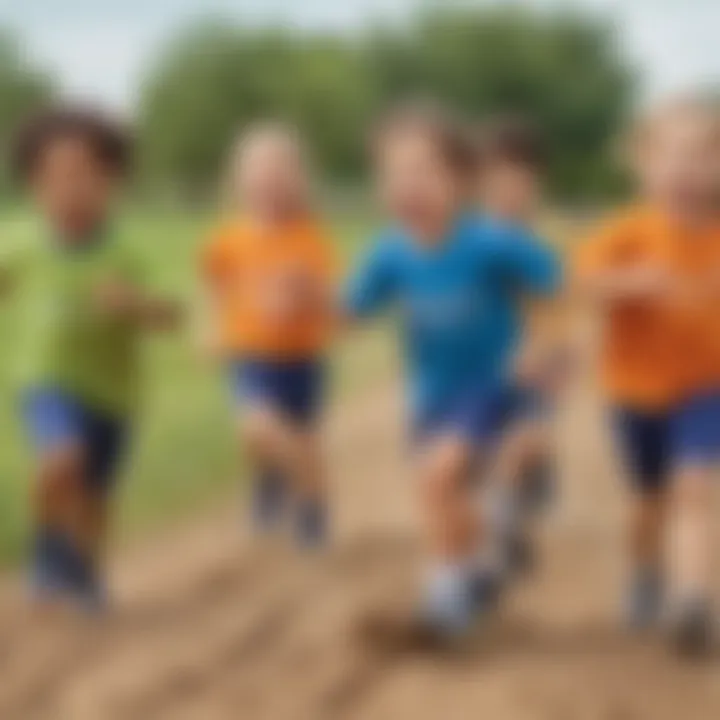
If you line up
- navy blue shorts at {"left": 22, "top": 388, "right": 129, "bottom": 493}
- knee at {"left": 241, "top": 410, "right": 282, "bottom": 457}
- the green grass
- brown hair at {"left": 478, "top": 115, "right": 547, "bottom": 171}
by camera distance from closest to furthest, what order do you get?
navy blue shorts at {"left": 22, "top": 388, "right": 129, "bottom": 493} → knee at {"left": 241, "top": 410, "right": 282, "bottom": 457} → brown hair at {"left": 478, "top": 115, "right": 547, "bottom": 171} → the green grass

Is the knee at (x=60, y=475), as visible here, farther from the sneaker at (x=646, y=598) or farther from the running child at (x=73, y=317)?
the sneaker at (x=646, y=598)

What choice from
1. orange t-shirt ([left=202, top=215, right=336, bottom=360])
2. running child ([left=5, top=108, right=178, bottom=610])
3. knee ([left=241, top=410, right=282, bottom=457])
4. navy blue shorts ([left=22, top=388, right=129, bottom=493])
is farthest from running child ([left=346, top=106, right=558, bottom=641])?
knee ([left=241, top=410, right=282, bottom=457])

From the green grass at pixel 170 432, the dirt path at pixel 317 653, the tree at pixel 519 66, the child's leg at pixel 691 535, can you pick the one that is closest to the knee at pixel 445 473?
the dirt path at pixel 317 653

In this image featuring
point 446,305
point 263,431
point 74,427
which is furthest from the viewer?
point 263,431

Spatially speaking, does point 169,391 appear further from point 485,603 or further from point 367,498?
point 485,603

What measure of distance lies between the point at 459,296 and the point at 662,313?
1.86 feet

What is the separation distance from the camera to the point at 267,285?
309 inches

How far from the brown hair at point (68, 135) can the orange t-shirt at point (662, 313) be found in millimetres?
1390

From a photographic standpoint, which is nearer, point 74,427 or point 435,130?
point 435,130

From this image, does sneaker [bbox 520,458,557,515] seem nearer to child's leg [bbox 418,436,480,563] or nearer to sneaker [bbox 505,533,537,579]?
sneaker [bbox 505,533,537,579]

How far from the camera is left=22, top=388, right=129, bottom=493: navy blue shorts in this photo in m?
6.65

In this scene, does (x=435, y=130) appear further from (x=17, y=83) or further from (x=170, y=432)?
(x=17, y=83)

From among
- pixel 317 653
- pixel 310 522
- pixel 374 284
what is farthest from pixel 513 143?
pixel 317 653

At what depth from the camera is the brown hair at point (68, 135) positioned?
6543 mm
